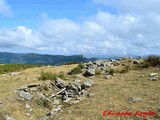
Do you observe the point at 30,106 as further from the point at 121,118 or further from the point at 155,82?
the point at 155,82

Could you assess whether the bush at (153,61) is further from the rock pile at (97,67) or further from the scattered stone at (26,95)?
the scattered stone at (26,95)

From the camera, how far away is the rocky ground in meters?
17.3

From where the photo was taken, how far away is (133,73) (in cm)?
2545

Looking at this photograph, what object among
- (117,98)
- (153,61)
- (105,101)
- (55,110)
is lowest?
(55,110)

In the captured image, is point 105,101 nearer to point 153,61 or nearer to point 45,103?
point 45,103

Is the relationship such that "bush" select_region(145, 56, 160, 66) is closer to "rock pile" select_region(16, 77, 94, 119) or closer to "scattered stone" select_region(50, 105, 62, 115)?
"rock pile" select_region(16, 77, 94, 119)

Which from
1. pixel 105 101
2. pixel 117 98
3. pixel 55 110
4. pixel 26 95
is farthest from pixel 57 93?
pixel 117 98

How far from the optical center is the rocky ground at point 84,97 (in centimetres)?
1727

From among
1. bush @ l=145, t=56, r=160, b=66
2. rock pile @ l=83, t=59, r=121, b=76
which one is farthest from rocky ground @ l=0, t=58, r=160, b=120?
bush @ l=145, t=56, r=160, b=66

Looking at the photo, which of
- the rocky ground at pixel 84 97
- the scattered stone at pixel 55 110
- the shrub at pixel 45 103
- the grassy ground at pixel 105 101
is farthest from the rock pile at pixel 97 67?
the scattered stone at pixel 55 110

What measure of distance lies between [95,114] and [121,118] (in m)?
1.66

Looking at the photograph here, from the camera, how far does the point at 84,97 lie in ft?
66.2

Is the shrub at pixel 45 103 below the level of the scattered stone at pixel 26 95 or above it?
below

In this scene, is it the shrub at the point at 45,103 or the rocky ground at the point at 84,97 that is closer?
the rocky ground at the point at 84,97
